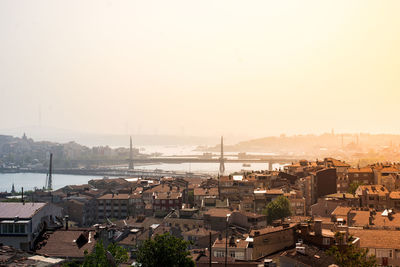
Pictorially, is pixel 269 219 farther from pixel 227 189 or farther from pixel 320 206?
pixel 227 189


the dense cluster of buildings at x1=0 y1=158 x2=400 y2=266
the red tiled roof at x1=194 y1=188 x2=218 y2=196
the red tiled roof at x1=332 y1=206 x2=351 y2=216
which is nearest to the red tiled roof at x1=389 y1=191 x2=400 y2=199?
the dense cluster of buildings at x1=0 y1=158 x2=400 y2=266

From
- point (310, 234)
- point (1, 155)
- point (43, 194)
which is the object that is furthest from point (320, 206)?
point (1, 155)

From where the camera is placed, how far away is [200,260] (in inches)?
495

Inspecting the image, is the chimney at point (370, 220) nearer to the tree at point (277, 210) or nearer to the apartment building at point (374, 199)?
the tree at point (277, 210)

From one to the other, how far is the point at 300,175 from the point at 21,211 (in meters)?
23.1

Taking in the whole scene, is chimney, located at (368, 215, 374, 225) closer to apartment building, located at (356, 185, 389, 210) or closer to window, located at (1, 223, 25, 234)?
apartment building, located at (356, 185, 389, 210)

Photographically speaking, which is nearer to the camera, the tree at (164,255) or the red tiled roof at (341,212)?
the tree at (164,255)

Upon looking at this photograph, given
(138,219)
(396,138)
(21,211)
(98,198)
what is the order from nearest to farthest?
(21,211) → (138,219) → (98,198) → (396,138)

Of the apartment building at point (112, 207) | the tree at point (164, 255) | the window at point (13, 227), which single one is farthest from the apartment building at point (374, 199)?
the window at point (13, 227)

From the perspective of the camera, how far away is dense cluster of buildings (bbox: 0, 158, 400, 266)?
38.6ft

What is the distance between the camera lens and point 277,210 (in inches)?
954

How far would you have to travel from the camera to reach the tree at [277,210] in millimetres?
24062

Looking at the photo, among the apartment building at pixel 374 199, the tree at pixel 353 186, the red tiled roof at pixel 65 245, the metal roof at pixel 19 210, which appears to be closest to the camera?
the red tiled roof at pixel 65 245

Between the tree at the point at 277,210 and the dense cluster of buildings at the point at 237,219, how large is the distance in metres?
0.82
